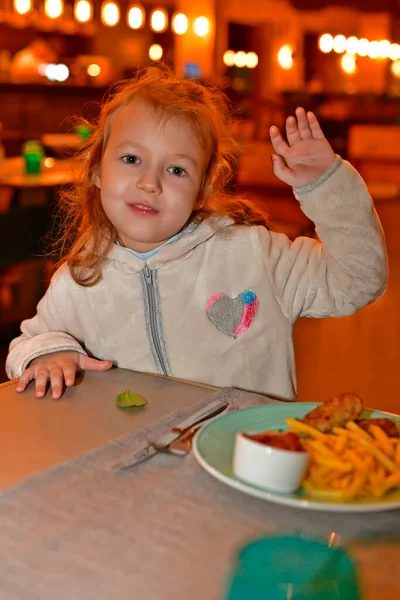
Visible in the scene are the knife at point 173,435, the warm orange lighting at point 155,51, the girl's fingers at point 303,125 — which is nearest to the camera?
the knife at point 173,435

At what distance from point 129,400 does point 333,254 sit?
19.7 inches

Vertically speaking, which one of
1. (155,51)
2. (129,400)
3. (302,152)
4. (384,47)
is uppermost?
(384,47)

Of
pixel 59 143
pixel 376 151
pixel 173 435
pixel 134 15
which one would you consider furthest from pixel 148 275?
Result: pixel 376 151

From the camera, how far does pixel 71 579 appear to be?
2.24ft

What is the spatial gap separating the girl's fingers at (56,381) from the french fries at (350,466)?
43 centimetres

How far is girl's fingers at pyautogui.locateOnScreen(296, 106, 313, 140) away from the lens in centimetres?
127

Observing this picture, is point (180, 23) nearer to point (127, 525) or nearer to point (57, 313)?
point (57, 313)

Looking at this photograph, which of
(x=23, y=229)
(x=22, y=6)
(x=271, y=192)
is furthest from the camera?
(x=22, y=6)

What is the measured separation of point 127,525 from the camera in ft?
2.54

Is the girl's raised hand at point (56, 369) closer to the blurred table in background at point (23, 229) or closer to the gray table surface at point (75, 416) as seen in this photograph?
the gray table surface at point (75, 416)

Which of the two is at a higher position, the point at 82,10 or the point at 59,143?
the point at 82,10

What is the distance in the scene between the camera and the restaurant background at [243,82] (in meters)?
4.11

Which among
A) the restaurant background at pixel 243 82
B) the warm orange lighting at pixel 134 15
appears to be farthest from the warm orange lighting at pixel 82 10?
the warm orange lighting at pixel 134 15

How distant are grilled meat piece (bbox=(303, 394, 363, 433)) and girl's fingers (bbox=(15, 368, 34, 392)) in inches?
18.4
